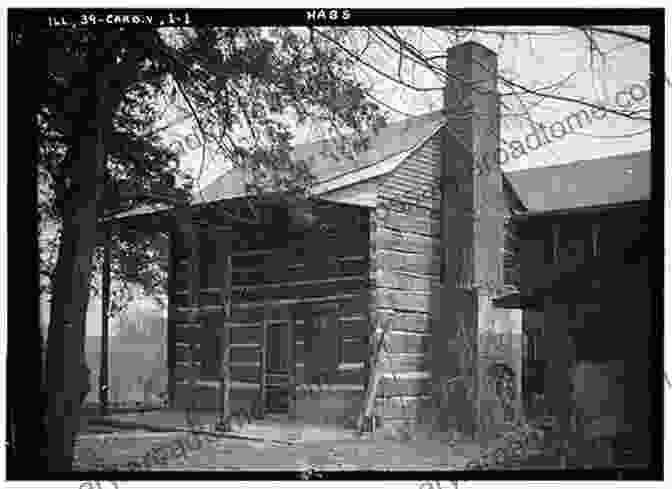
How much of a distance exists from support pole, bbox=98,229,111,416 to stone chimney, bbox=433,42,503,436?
274cm

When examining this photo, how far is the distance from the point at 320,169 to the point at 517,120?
5.24ft

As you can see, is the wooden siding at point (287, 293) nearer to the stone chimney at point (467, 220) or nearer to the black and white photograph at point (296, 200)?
the black and white photograph at point (296, 200)

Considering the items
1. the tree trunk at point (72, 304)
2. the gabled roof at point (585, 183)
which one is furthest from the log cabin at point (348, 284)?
the tree trunk at point (72, 304)

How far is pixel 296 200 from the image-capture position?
20.9 ft

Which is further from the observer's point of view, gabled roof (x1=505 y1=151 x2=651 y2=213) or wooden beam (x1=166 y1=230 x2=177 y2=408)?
wooden beam (x1=166 y1=230 x2=177 y2=408)

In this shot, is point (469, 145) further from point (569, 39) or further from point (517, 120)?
point (569, 39)

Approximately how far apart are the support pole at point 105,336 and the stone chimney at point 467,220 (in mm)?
2742

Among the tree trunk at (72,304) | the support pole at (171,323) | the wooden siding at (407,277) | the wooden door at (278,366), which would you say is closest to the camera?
the tree trunk at (72,304)

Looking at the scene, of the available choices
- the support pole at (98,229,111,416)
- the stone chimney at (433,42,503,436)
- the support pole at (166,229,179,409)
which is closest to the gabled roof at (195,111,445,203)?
the stone chimney at (433,42,503,436)

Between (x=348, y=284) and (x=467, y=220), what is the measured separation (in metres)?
1.37

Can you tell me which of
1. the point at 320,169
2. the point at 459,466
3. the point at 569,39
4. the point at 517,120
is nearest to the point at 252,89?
the point at 320,169

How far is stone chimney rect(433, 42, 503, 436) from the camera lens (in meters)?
5.68

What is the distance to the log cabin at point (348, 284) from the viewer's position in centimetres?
645

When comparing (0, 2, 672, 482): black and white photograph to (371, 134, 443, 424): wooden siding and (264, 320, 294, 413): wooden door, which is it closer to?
(371, 134, 443, 424): wooden siding
